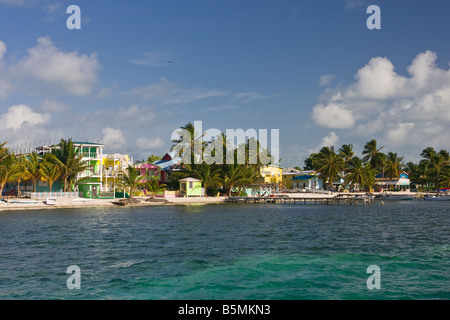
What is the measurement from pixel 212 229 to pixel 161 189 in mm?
34223

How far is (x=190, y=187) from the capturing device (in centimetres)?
6462

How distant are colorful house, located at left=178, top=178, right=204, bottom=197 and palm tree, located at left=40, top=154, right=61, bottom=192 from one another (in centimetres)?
1884

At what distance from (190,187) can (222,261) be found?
151 feet

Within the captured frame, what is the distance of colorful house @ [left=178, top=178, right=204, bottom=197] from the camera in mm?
64188

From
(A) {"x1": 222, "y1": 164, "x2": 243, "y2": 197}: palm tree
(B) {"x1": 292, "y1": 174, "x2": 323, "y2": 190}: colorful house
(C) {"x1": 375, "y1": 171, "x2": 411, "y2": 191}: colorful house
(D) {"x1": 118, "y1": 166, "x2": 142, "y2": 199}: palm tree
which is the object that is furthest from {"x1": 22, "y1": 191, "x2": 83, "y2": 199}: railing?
(C) {"x1": 375, "y1": 171, "x2": 411, "y2": 191}: colorful house

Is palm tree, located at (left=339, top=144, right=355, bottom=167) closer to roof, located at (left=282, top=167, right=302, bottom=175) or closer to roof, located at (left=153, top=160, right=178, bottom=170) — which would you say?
roof, located at (left=282, top=167, right=302, bottom=175)

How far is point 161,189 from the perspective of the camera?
2510 inches

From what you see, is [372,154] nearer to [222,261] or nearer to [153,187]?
[153,187]

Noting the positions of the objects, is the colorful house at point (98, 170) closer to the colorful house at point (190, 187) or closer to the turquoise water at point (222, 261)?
the colorful house at point (190, 187)

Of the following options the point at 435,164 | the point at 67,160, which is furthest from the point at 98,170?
the point at 435,164

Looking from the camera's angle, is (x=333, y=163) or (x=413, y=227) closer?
(x=413, y=227)

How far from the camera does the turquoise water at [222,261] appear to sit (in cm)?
1409

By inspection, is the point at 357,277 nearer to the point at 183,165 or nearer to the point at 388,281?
the point at 388,281
